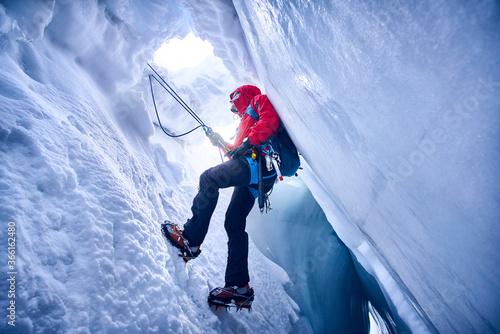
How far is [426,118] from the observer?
1.59 ft

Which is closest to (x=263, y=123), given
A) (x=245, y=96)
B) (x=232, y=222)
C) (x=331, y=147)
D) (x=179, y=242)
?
(x=331, y=147)

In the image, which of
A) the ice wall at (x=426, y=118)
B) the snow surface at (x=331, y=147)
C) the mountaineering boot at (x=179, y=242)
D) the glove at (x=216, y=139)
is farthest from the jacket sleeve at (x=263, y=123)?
the mountaineering boot at (x=179, y=242)

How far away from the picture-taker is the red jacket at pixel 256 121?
1715mm

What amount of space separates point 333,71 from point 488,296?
868 millimetres

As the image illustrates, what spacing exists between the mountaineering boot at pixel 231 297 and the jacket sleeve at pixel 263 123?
1167mm

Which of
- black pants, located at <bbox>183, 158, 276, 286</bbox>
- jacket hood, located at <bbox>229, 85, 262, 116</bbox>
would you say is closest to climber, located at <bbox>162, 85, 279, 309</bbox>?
black pants, located at <bbox>183, 158, 276, 286</bbox>

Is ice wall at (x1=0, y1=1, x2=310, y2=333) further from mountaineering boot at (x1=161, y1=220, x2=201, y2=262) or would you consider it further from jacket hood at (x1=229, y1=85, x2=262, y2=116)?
jacket hood at (x1=229, y1=85, x2=262, y2=116)

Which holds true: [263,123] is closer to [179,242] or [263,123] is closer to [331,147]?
[331,147]

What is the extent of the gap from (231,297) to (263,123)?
1441 mm

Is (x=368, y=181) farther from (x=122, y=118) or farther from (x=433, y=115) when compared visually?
(x=122, y=118)

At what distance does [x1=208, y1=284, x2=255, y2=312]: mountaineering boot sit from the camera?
1.36 metres

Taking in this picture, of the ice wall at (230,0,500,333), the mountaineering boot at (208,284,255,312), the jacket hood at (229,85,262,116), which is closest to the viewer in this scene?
the ice wall at (230,0,500,333)

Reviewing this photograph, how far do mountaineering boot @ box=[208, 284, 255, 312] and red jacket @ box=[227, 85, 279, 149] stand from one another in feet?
3.83

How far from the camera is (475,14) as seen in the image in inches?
12.2
